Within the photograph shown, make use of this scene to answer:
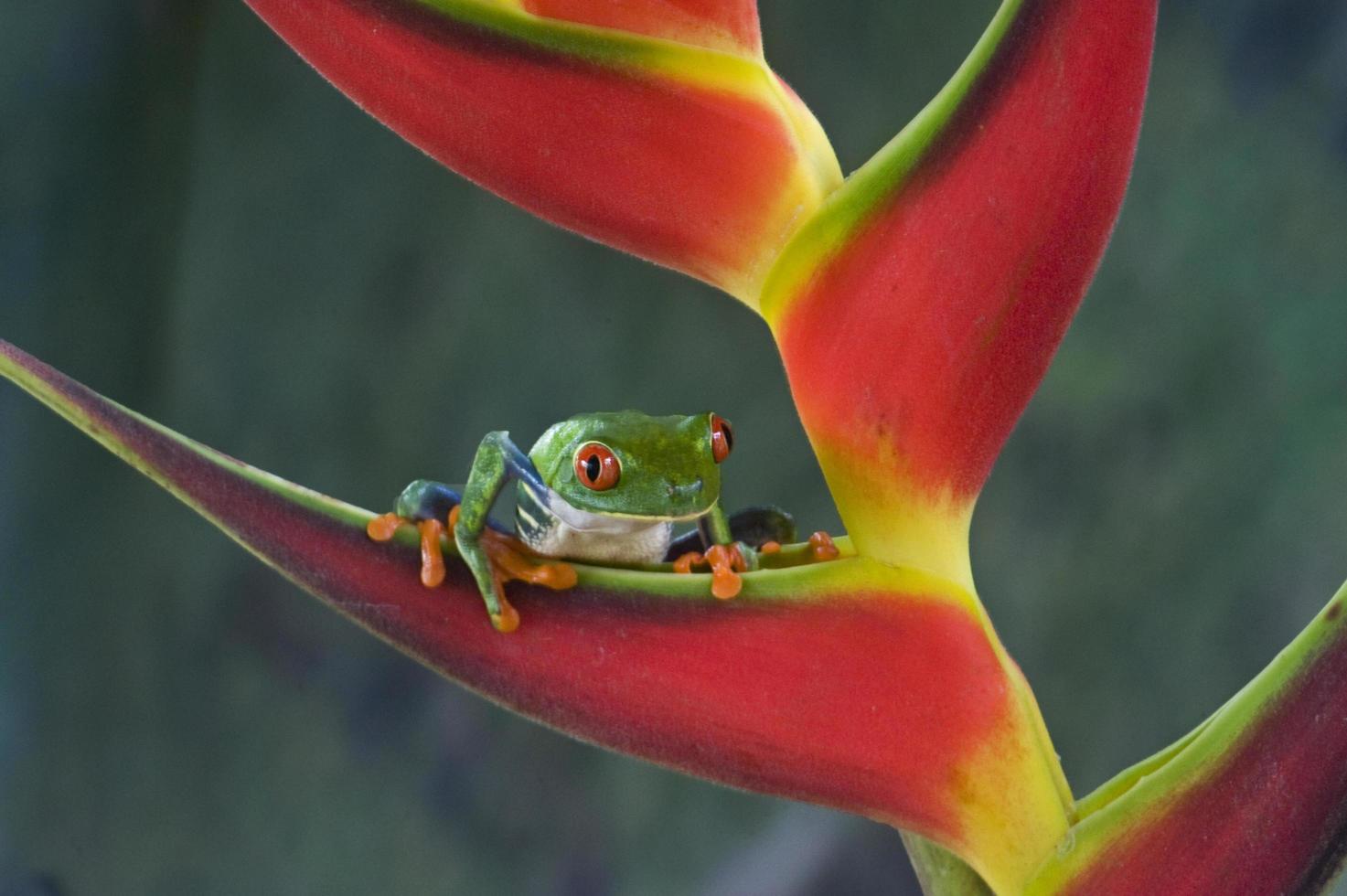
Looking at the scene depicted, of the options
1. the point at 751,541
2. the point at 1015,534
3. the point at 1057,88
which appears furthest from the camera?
the point at 1015,534

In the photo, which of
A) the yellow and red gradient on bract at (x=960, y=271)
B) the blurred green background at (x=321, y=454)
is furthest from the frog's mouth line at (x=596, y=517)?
the blurred green background at (x=321, y=454)

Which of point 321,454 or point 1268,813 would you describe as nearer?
point 1268,813

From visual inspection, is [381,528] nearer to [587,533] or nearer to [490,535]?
[490,535]

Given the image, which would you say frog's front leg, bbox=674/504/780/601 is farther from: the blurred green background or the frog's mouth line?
the blurred green background

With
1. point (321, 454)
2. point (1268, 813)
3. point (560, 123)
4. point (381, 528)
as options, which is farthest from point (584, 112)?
point (321, 454)

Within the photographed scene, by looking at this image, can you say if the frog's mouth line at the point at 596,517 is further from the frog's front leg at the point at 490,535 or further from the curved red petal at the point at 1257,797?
the curved red petal at the point at 1257,797

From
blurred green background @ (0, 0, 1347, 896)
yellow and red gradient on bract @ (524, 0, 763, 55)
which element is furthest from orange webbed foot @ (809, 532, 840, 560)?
blurred green background @ (0, 0, 1347, 896)

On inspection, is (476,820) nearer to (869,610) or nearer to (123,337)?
(123,337)

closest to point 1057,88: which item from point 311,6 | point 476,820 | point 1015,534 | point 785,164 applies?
point 785,164
